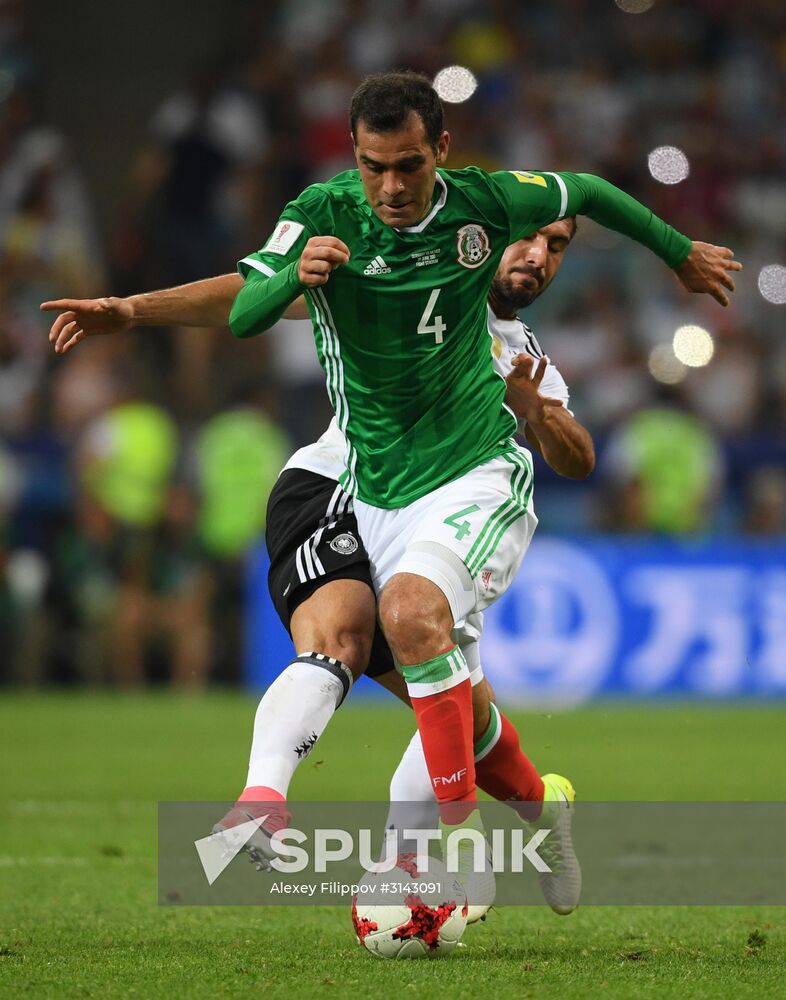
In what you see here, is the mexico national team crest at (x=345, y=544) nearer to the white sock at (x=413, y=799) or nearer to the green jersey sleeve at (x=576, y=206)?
the white sock at (x=413, y=799)

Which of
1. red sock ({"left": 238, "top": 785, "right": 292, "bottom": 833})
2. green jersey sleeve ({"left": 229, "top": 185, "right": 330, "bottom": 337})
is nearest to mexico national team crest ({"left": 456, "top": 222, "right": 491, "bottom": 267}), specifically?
green jersey sleeve ({"left": 229, "top": 185, "right": 330, "bottom": 337})

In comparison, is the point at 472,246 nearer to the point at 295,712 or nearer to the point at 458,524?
the point at 458,524

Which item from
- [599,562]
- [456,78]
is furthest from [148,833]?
[456,78]

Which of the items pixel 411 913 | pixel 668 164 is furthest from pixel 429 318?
pixel 668 164

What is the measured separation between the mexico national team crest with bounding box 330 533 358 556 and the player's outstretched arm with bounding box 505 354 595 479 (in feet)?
2.19

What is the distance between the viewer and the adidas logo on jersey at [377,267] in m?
4.59

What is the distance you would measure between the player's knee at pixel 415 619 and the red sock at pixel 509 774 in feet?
2.58

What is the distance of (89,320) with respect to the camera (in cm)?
480

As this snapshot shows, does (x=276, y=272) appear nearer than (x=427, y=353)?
Yes

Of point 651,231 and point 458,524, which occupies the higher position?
point 651,231

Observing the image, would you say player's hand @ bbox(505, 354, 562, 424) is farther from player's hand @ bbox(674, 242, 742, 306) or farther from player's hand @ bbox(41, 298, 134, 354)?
player's hand @ bbox(41, 298, 134, 354)

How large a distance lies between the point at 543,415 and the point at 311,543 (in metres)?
0.82

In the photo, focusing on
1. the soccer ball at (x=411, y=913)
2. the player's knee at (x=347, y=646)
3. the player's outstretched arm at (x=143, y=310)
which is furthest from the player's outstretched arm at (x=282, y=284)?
the soccer ball at (x=411, y=913)

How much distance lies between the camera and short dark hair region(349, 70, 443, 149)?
14.4 feet
